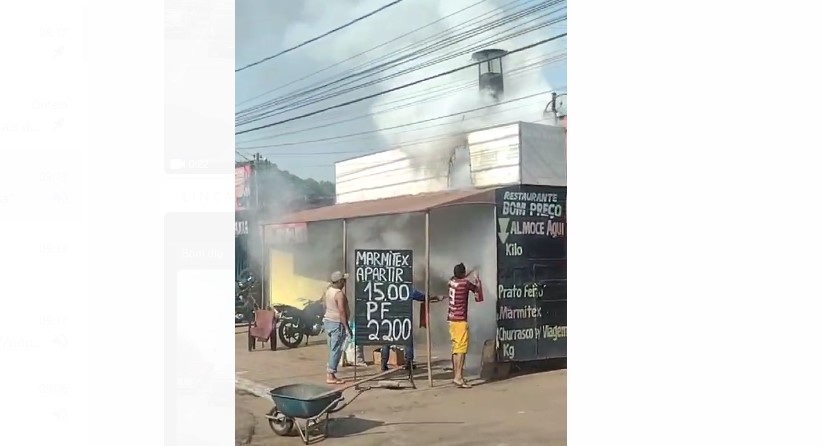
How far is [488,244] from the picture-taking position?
2893 mm

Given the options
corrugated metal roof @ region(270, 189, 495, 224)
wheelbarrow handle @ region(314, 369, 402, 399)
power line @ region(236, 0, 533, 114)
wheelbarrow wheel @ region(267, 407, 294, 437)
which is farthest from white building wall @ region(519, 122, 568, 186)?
wheelbarrow wheel @ region(267, 407, 294, 437)

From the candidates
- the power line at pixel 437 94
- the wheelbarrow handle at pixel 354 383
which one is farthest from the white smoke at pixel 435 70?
the wheelbarrow handle at pixel 354 383

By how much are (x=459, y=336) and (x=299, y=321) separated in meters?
0.57

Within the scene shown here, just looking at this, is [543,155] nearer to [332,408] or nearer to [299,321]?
[299,321]

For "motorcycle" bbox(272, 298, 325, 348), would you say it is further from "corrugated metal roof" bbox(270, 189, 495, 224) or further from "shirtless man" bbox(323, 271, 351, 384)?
"corrugated metal roof" bbox(270, 189, 495, 224)

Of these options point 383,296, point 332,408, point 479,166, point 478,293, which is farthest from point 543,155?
point 332,408

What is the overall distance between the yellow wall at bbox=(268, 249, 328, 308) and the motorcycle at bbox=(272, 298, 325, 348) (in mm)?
18

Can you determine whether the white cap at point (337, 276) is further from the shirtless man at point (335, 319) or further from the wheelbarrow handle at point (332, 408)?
the wheelbarrow handle at point (332, 408)

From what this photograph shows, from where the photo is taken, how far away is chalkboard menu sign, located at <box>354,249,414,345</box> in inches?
110

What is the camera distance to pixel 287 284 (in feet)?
9.07
